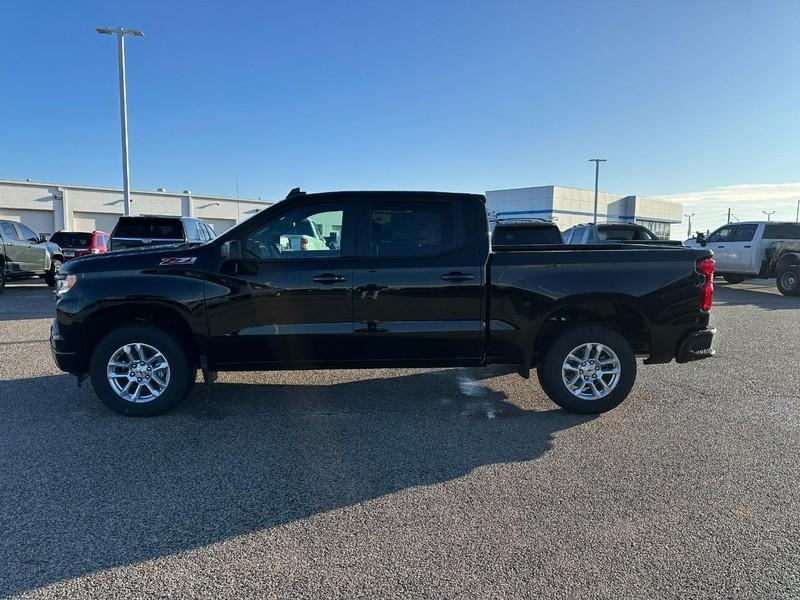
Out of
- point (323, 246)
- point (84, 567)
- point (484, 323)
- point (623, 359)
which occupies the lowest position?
point (84, 567)

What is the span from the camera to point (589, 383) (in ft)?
16.7

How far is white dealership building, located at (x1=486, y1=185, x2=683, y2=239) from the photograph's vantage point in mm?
61750

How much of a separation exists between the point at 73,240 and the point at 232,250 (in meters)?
16.8

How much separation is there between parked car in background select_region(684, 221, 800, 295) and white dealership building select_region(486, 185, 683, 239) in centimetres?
4258

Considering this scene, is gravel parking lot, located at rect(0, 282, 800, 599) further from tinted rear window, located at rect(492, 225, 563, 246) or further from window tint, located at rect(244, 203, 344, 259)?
tinted rear window, located at rect(492, 225, 563, 246)

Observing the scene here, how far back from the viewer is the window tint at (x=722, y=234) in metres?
16.8

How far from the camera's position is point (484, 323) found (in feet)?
16.4

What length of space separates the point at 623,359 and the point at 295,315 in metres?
3.05

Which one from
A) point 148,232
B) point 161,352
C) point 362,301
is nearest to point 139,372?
point 161,352

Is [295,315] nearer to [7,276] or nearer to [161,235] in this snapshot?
[161,235]

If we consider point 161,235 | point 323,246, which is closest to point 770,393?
point 323,246

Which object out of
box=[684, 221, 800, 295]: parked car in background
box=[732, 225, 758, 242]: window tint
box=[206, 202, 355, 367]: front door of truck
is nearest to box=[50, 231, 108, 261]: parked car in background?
box=[206, 202, 355, 367]: front door of truck

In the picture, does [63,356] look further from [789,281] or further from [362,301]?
[789,281]

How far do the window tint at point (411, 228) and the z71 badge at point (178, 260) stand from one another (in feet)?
5.27
